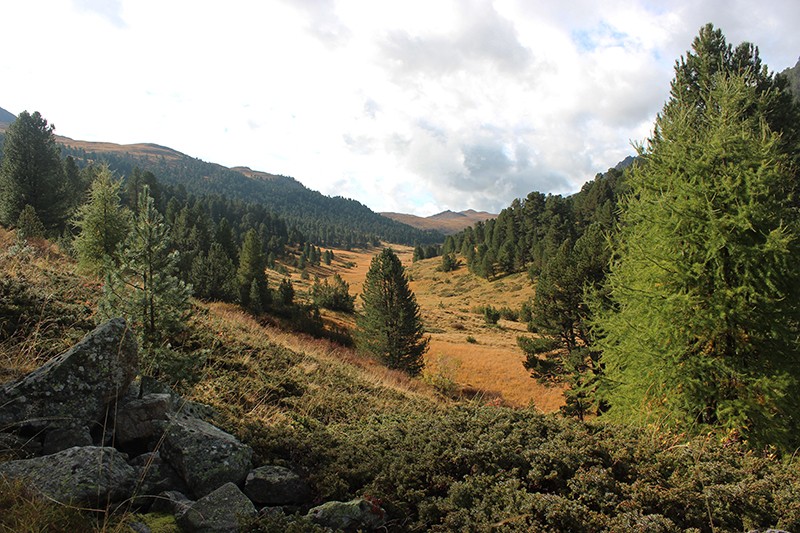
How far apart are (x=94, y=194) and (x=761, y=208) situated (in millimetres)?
27943

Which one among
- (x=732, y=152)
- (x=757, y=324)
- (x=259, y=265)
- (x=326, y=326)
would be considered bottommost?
(x=326, y=326)

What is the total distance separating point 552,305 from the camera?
90.2 feet

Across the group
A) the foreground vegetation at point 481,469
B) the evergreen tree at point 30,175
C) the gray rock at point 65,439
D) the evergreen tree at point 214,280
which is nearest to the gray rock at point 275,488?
the foreground vegetation at point 481,469

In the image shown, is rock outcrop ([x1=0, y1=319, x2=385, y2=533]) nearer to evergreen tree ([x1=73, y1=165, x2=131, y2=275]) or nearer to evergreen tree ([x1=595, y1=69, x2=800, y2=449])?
evergreen tree ([x1=595, y1=69, x2=800, y2=449])

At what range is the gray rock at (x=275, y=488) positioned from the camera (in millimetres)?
A: 3916

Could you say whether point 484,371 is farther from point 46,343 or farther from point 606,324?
point 46,343

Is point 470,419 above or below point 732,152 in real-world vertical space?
below

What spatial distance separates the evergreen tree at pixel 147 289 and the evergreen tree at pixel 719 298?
8.44 metres

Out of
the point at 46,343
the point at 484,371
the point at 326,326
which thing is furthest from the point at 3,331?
the point at 326,326

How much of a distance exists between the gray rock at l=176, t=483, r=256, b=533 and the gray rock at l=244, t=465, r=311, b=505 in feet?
1.61

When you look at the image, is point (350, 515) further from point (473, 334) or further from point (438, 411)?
point (473, 334)

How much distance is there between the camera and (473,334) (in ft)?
176

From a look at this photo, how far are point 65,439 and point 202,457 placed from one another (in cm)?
132

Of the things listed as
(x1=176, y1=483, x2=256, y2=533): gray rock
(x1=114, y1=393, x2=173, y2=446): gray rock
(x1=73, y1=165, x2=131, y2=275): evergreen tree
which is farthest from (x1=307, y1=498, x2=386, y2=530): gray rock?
(x1=73, y1=165, x2=131, y2=275): evergreen tree
